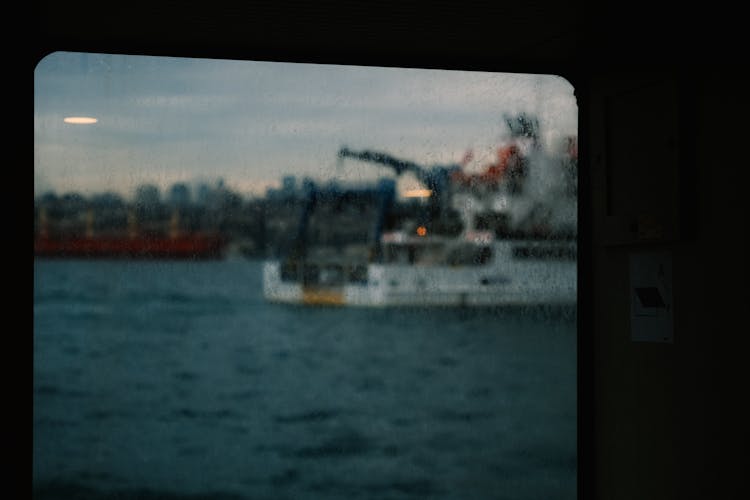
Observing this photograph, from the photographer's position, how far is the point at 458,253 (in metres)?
→ 8.59

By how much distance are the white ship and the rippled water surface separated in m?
0.28

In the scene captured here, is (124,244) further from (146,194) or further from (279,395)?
(279,395)

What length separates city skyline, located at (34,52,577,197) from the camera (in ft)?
15.3

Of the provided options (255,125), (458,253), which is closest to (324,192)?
(255,125)

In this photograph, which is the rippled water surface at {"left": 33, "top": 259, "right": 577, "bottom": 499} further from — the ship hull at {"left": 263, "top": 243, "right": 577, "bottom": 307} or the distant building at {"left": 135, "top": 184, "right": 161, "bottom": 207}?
the distant building at {"left": 135, "top": 184, "right": 161, "bottom": 207}
